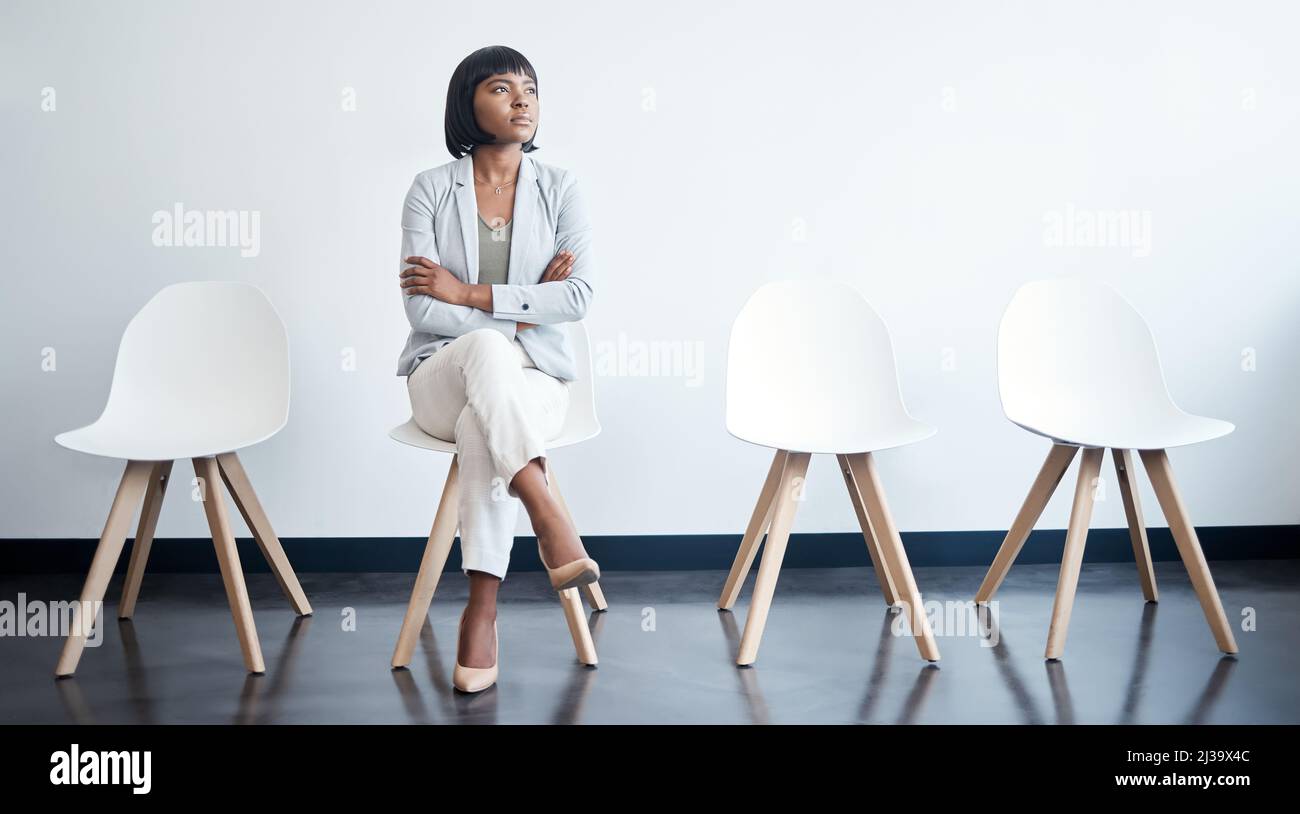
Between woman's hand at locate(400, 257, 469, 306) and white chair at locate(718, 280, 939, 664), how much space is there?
0.72m

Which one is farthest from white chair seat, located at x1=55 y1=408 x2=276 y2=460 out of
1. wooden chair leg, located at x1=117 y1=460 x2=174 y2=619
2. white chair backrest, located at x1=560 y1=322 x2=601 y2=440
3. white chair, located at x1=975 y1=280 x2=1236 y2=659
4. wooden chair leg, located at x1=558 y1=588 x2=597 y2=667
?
white chair, located at x1=975 y1=280 x2=1236 y2=659

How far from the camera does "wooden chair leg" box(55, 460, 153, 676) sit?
2295 mm

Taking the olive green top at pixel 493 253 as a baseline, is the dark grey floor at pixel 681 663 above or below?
below

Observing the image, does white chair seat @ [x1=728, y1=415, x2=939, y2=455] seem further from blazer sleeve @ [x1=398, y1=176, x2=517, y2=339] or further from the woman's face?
the woman's face

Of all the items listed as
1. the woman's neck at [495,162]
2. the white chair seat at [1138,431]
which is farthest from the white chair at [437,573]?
the white chair seat at [1138,431]

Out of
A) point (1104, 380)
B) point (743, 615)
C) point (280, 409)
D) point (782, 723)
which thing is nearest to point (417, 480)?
point (280, 409)

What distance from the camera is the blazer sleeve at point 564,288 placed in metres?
2.44

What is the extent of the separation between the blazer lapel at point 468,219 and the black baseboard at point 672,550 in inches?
43.7

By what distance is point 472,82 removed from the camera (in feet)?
8.13

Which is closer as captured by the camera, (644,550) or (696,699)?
(696,699)

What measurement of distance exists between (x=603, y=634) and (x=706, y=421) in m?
0.94

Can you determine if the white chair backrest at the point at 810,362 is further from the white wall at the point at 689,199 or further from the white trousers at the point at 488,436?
the white trousers at the point at 488,436

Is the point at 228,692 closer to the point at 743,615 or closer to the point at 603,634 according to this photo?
the point at 603,634

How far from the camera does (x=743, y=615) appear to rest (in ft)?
9.28
